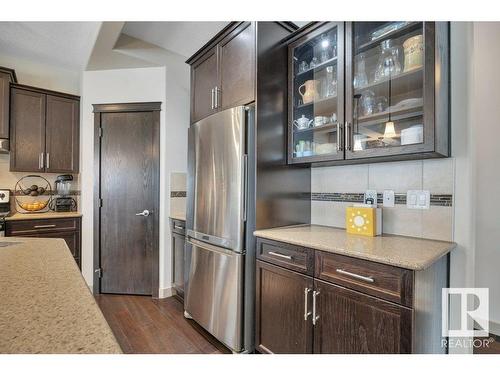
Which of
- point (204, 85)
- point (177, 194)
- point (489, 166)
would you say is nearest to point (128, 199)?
point (177, 194)

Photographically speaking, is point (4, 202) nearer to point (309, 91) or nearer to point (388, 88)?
point (309, 91)

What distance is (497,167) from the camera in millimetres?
2062

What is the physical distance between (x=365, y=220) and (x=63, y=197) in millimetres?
3199

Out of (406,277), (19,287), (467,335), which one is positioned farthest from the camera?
(467,335)

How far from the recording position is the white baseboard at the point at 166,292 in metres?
2.77

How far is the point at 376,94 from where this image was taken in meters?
1.51

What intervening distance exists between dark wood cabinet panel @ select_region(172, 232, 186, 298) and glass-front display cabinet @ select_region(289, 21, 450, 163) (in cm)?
149

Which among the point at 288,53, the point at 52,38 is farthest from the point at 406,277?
the point at 52,38

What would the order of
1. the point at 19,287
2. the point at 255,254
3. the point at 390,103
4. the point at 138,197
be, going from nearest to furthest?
1. the point at 19,287
2. the point at 390,103
3. the point at 255,254
4. the point at 138,197

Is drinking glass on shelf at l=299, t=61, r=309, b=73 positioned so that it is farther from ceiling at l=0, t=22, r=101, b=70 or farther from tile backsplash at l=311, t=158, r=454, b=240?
ceiling at l=0, t=22, r=101, b=70

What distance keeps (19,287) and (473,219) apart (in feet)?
6.37

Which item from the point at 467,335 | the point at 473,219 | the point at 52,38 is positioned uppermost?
the point at 52,38

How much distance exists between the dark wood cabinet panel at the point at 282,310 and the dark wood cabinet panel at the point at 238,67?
3.86 ft

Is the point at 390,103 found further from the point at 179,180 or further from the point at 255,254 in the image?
the point at 179,180
